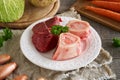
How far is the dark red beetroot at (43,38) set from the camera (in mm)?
1511

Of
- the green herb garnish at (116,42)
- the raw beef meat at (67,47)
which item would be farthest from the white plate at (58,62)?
the green herb garnish at (116,42)

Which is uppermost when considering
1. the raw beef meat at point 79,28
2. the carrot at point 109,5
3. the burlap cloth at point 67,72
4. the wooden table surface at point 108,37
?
the raw beef meat at point 79,28

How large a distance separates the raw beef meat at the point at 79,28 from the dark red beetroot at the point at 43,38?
10cm

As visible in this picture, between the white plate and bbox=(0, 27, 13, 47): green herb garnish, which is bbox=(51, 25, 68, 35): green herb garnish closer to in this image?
the white plate

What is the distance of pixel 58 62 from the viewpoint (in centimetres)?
146

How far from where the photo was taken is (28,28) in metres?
1.64

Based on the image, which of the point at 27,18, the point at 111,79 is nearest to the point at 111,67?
the point at 111,79

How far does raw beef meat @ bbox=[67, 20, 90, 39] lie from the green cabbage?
0.33m

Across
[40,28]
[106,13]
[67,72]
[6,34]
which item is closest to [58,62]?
[67,72]

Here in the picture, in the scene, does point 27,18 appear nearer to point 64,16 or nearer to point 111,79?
point 64,16

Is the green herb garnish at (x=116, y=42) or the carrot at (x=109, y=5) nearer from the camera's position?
the green herb garnish at (x=116, y=42)

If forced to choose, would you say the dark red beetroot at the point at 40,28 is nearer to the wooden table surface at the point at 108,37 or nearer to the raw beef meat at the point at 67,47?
the raw beef meat at the point at 67,47

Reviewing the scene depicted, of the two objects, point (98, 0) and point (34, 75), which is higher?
point (98, 0)

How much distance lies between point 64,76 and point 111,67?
0.85ft
